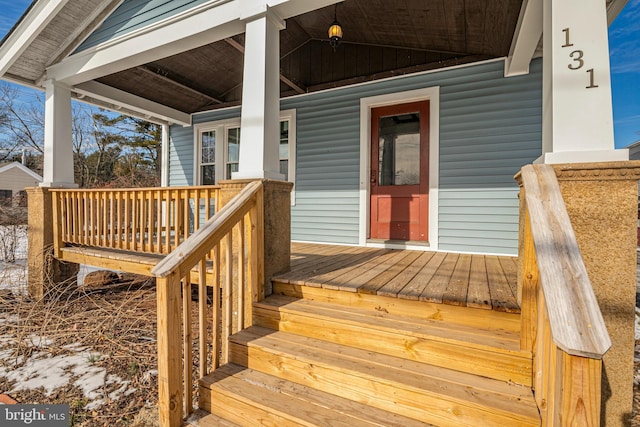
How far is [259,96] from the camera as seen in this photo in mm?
2617

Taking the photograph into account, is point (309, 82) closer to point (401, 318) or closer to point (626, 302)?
point (401, 318)

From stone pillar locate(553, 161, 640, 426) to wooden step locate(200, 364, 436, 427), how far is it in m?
0.95

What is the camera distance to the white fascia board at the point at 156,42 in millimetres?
2908

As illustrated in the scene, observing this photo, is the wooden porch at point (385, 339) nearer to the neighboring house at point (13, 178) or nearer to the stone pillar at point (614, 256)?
the stone pillar at point (614, 256)

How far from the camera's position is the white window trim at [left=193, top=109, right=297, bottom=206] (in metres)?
5.17

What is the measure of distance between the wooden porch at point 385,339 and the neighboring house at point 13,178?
72.3ft

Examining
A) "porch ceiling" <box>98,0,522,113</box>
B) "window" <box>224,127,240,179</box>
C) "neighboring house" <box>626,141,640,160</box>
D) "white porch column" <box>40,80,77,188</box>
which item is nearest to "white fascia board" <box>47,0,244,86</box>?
"white porch column" <box>40,80,77,188</box>

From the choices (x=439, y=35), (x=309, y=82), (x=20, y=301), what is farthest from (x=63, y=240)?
(x=439, y=35)

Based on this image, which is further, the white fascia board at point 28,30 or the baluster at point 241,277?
the white fascia board at point 28,30

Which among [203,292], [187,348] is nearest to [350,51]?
[203,292]

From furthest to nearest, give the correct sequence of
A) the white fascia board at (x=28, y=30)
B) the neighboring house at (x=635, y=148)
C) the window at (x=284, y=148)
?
the neighboring house at (x=635, y=148) < the window at (x=284, y=148) < the white fascia board at (x=28, y=30)

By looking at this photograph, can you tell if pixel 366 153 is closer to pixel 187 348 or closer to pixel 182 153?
pixel 187 348

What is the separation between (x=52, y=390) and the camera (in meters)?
2.45

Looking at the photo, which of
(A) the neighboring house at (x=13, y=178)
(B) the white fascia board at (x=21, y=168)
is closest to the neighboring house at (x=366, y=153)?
(B) the white fascia board at (x=21, y=168)
